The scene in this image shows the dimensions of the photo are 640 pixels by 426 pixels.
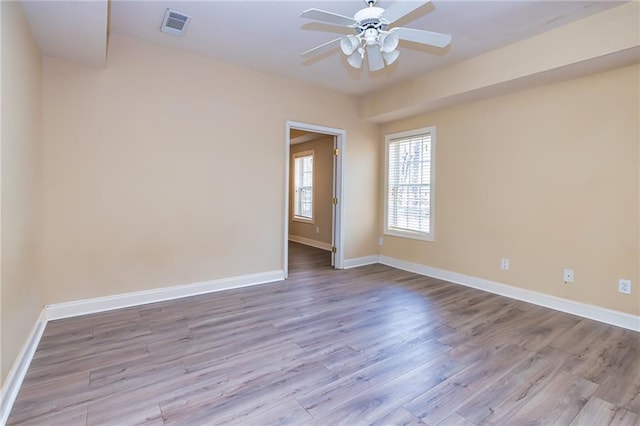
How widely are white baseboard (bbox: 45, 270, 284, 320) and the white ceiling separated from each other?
2260mm

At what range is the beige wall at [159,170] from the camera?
9.81ft

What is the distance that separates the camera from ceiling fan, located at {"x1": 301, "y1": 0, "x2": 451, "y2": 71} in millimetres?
1999

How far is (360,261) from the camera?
5.27 meters

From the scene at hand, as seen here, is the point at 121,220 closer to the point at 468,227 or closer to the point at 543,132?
the point at 468,227

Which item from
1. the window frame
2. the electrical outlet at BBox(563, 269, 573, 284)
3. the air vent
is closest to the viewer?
the air vent

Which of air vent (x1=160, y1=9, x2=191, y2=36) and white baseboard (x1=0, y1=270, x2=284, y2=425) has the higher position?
air vent (x1=160, y1=9, x2=191, y2=36)

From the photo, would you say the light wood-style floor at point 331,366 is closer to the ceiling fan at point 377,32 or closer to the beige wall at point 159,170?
the beige wall at point 159,170

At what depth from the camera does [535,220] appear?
3.56 m

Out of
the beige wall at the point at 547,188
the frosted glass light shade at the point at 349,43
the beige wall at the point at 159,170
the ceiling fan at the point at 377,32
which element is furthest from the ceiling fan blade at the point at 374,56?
the beige wall at the point at 547,188

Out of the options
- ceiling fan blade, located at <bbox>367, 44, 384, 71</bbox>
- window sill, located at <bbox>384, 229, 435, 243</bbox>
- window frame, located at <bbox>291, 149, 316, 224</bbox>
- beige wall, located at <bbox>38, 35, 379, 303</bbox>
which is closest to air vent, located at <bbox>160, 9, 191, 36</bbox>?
beige wall, located at <bbox>38, 35, 379, 303</bbox>

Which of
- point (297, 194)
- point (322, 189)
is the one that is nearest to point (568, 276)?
point (322, 189)

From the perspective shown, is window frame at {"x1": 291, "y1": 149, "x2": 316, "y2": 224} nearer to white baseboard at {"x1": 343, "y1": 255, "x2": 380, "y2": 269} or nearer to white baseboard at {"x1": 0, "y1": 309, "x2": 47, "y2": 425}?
white baseboard at {"x1": 343, "y1": 255, "x2": 380, "y2": 269}

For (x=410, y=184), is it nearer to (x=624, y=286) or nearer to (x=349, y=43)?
(x=624, y=286)

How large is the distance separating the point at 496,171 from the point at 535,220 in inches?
28.2
